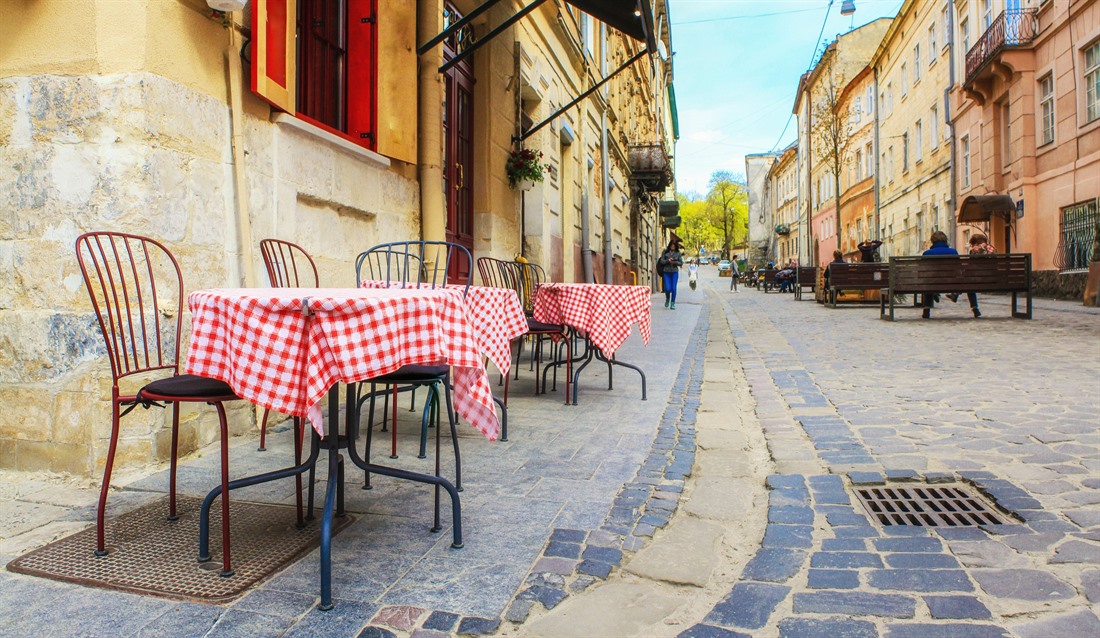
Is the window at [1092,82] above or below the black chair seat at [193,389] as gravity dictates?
above

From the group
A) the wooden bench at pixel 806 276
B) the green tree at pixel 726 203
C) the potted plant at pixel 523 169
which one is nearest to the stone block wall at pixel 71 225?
the potted plant at pixel 523 169

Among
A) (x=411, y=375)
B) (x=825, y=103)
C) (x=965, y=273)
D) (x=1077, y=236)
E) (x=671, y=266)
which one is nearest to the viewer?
(x=411, y=375)

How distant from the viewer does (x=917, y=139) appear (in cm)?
2791

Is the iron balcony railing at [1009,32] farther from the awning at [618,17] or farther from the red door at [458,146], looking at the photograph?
the red door at [458,146]

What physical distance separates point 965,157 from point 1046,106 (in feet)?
16.9

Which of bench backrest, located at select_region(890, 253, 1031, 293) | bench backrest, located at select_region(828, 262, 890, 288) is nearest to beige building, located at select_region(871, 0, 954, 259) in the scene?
bench backrest, located at select_region(828, 262, 890, 288)

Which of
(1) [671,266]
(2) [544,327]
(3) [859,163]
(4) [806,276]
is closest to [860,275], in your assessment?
(1) [671,266]

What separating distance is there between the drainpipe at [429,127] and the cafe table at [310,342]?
4.29m

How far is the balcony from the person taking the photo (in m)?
22.8

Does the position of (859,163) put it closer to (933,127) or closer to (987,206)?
(933,127)

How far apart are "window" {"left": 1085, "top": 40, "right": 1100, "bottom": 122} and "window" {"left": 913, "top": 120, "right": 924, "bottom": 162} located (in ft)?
37.4

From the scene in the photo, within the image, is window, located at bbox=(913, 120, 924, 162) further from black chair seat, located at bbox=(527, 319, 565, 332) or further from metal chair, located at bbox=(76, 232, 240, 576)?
metal chair, located at bbox=(76, 232, 240, 576)

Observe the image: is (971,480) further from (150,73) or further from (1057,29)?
(1057,29)

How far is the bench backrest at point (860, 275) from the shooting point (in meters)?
15.2
